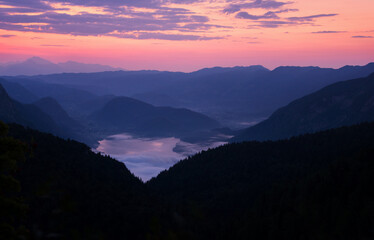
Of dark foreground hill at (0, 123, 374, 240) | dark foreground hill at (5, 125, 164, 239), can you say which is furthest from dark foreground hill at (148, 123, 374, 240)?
dark foreground hill at (5, 125, 164, 239)

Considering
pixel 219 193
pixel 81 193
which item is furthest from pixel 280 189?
pixel 81 193

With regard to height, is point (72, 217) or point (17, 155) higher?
point (17, 155)

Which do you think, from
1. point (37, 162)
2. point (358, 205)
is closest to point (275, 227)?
point (358, 205)

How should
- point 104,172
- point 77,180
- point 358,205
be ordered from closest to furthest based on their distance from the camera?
point 358,205
point 77,180
point 104,172

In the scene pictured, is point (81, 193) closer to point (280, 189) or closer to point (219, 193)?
point (280, 189)

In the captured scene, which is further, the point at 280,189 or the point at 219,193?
the point at 219,193

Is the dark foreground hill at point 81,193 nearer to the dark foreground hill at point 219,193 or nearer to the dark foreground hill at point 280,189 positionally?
the dark foreground hill at point 219,193

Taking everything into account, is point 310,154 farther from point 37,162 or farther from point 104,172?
point 37,162

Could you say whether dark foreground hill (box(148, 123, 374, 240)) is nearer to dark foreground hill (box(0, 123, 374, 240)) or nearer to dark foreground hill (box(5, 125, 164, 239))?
dark foreground hill (box(0, 123, 374, 240))

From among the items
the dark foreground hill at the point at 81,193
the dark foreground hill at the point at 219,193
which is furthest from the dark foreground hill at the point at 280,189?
the dark foreground hill at the point at 81,193
